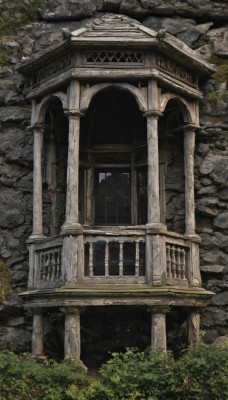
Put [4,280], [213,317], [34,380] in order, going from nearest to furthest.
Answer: [34,380] < [213,317] < [4,280]

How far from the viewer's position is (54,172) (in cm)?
1250

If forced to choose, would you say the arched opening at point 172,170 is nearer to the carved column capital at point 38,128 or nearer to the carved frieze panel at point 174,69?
the carved frieze panel at point 174,69

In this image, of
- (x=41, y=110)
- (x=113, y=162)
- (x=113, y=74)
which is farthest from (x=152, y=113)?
(x=113, y=162)

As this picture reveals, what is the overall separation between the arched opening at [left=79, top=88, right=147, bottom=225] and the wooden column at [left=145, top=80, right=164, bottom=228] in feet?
6.65

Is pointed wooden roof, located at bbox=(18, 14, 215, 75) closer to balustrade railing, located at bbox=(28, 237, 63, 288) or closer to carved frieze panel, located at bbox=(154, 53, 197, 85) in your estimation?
carved frieze panel, located at bbox=(154, 53, 197, 85)

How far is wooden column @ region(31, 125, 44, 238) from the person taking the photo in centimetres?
1158

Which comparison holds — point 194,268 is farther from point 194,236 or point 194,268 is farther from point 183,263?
point 194,236

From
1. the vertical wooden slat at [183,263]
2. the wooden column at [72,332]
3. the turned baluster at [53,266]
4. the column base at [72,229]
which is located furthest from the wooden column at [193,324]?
the column base at [72,229]

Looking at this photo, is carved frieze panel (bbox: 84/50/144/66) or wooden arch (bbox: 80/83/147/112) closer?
wooden arch (bbox: 80/83/147/112)

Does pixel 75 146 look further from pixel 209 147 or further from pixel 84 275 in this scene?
pixel 209 147

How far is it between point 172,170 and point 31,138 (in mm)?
3009

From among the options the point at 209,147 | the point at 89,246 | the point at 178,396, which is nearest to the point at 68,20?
the point at 209,147

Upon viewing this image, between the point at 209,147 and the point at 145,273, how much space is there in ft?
10.6

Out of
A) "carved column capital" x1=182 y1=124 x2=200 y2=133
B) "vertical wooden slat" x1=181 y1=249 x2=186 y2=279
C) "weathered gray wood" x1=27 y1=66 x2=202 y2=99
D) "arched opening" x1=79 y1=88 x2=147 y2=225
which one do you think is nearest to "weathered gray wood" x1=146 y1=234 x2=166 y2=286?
"vertical wooden slat" x1=181 y1=249 x2=186 y2=279
